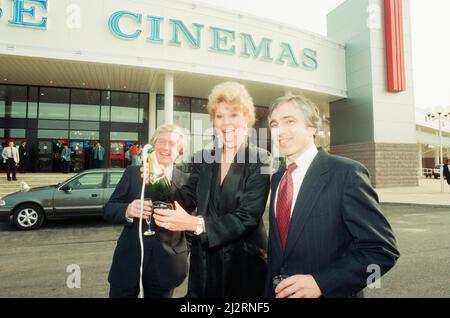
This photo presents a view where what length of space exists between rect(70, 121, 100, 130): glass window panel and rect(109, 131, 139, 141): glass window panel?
38.6 inches

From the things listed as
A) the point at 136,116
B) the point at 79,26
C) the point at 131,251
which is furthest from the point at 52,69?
the point at 131,251

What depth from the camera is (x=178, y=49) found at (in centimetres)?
1418

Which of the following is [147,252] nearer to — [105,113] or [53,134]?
[105,113]

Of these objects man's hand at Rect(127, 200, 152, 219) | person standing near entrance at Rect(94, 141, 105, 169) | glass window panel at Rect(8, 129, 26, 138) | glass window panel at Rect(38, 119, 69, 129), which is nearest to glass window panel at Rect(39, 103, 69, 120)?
glass window panel at Rect(38, 119, 69, 129)

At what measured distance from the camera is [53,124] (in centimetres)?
1798

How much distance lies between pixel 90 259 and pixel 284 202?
464 cm

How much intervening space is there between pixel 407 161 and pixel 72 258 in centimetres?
2015

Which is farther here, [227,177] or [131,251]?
[131,251]

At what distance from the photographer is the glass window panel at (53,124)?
58.6 feet

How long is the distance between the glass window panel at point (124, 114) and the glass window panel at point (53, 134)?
289cm

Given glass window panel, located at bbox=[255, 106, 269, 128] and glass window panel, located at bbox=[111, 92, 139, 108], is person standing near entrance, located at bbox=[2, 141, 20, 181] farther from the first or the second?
glass window panel, located at bbox=[255, 106, 269, 128]

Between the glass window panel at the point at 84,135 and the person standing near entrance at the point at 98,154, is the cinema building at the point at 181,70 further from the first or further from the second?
the person standing near entrance at the point at 98,154

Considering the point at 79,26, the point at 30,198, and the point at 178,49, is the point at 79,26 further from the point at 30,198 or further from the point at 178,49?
the point at 30,198

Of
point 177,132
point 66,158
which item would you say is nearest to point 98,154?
point 66,158
